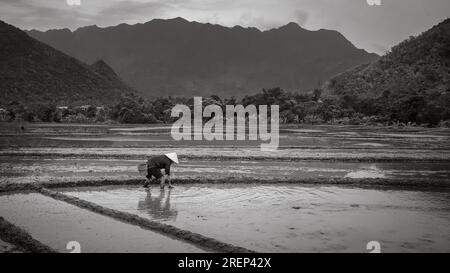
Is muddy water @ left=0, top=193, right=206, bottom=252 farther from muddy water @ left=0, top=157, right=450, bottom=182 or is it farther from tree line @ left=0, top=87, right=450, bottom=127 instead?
tree line @ left=0, top=87, right=450, bottom=127

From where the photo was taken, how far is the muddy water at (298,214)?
8422 millimetres

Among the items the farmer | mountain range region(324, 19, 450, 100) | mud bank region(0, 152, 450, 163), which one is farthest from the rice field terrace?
mountain range region(324, 19, 450, 100)

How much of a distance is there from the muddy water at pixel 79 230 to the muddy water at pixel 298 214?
83 centimetres

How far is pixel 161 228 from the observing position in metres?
9.29

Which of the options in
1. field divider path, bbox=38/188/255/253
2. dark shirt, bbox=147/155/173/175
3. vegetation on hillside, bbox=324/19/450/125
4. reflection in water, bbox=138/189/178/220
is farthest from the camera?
vegetation on hillside, bbox=324/19/450/125

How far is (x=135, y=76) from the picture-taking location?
602 ft

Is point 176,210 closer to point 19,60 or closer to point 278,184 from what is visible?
point 278,184

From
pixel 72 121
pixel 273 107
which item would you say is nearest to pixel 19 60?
pixel 72 121

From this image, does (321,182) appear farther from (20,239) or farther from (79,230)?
(20,239)

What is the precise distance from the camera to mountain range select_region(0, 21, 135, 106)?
8488 centimetres

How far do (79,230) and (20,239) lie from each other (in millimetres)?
1098

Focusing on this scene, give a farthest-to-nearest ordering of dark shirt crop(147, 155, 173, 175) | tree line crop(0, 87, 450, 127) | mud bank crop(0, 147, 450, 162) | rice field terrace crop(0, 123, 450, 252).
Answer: tree line crop(0, 87, 450, 127) → mud bank crop(0, 147, 450, 162) → dark shirt crop(147, 155, 173, 175) → rice field terrace crop(0, 123, 450, 252)

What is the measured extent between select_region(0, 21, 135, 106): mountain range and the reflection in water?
72.2m
